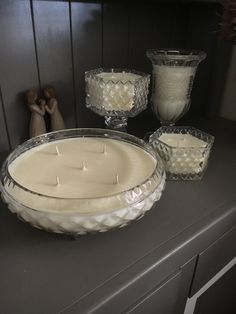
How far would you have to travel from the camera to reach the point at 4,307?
0.34m

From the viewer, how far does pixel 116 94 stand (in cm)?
64

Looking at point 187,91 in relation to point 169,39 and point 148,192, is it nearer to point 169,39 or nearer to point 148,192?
point 169,39

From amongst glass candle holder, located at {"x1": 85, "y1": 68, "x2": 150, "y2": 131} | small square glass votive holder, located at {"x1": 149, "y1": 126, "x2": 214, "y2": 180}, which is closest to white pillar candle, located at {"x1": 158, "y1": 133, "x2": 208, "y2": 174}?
small square glass votive holder, located at {"x1": 149, "y1": 126, "x2": 214, "y2": 180}

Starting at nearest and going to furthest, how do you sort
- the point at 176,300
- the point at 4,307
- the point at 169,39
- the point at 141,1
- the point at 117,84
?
1. the point at 4,307
2. the point at 176,300
3. the point at 117,84
4. the point at 141,1
5. the point at 169,39

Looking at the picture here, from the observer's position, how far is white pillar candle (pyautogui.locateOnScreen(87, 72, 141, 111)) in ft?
2.07

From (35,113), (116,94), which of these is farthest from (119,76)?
(35,113)

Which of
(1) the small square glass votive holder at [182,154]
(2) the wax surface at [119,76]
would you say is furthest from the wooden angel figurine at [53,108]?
(1) the small square glass votive holder at [182,154]

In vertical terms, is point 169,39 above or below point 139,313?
above

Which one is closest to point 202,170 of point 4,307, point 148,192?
point 148,192

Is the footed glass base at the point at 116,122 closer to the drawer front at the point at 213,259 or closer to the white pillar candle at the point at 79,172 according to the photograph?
the white pillar candle at the point at 79,172

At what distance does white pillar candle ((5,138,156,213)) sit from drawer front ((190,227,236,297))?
196 millimetres

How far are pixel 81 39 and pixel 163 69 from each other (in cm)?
21

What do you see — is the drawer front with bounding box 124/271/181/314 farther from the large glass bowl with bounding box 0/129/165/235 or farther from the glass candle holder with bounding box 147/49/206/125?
the glass candle holder with bounding box 147/49/206/125

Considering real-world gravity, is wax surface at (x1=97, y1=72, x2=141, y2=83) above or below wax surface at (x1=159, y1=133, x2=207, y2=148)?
above
